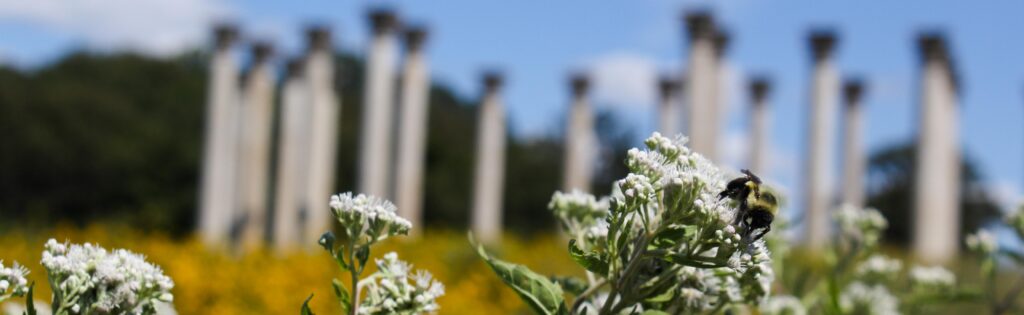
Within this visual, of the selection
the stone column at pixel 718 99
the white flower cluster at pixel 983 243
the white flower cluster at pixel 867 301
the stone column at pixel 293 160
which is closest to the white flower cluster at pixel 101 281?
the white flower cluster at pixel 867 301

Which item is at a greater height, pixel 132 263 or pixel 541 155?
pixel 541 155

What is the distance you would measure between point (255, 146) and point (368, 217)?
31571 mm

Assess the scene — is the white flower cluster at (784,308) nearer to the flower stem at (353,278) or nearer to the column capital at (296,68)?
the flower stem at (353,278)

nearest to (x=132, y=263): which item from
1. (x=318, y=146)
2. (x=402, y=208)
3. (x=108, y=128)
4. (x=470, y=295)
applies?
(x=470, y=295)

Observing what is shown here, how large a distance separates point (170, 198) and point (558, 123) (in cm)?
2114

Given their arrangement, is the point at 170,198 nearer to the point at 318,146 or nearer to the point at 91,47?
the point at 91,47

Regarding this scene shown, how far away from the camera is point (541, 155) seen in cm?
6662

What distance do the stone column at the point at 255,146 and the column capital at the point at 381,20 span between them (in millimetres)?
6538

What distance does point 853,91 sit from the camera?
3319 centimetres

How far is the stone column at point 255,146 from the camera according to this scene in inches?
1240

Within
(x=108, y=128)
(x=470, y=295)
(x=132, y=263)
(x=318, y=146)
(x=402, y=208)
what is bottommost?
(x=132, y=263)

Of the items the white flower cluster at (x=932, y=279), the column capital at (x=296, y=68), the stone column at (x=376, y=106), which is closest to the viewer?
the white flower cluster at (x=932, y=279)

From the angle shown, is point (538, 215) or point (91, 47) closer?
point (538, 215)

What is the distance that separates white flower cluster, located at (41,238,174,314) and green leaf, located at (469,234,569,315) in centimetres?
54
